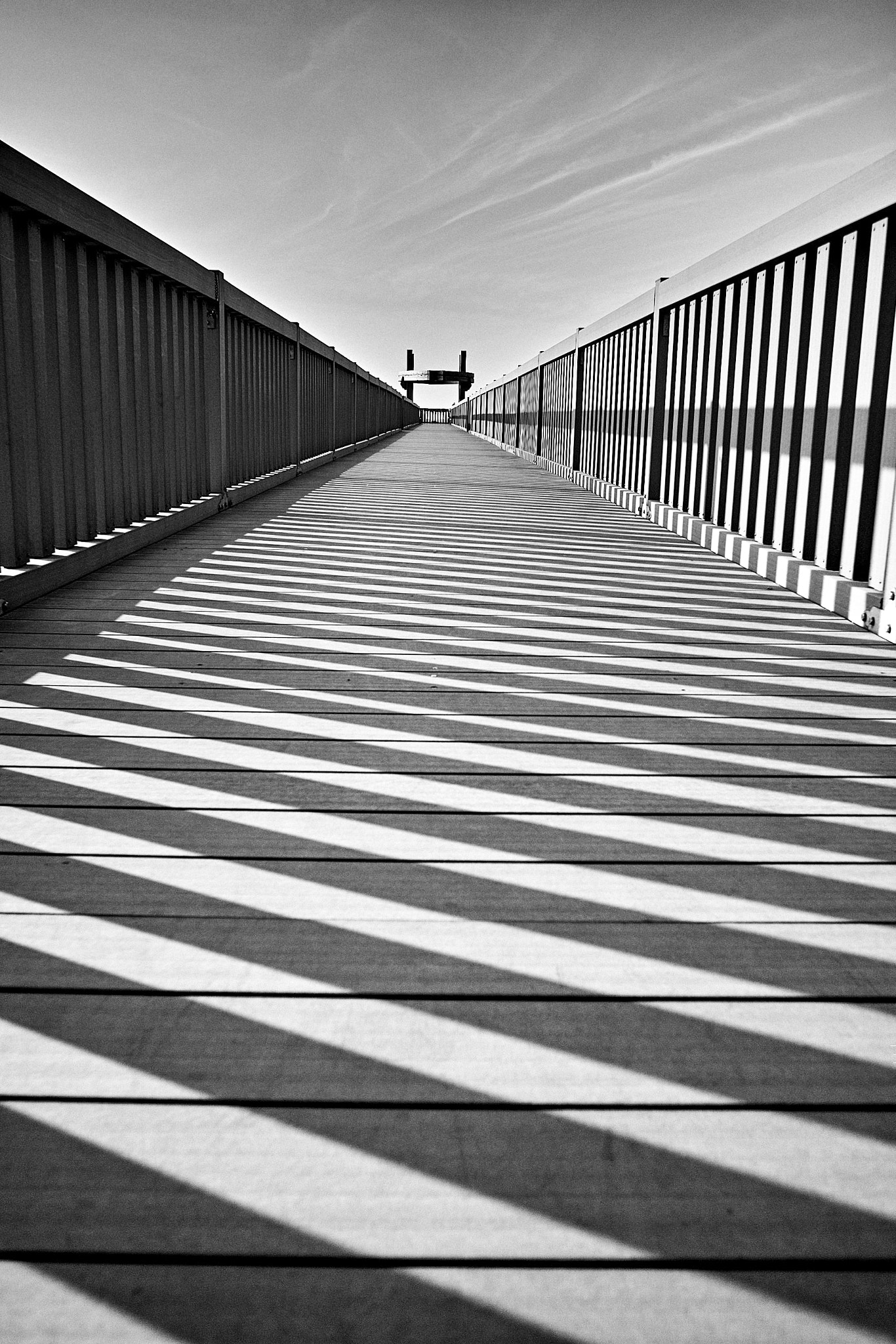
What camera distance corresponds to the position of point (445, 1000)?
948 millimetres

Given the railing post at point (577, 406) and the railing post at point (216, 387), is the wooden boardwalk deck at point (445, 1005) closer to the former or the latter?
the railing post at point (216, 387)

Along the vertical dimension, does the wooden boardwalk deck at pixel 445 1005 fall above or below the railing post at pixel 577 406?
below

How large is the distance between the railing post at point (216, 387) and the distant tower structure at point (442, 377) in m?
36.2

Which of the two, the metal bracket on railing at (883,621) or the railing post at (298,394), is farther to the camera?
the railing post at (298,394)

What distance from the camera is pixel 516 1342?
60 centimetres

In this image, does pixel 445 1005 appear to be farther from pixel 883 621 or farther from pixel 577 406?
pixel 577 406

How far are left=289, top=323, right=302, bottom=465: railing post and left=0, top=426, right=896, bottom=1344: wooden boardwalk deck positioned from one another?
562 centimetres

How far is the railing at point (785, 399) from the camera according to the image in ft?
8.56

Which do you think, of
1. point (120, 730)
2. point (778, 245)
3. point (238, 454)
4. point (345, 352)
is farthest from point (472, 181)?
point (120, 730)

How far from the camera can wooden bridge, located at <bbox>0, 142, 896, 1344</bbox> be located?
2.13ft

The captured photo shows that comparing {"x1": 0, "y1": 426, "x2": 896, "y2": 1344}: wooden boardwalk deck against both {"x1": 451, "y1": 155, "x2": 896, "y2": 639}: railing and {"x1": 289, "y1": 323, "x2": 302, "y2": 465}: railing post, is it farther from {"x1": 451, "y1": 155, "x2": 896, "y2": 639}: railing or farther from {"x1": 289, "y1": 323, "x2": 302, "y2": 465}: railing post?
{"x1": 289, "y1": 323, "x2": 302, "y2": 465}: railing post

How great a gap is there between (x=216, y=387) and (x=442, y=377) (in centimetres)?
3775

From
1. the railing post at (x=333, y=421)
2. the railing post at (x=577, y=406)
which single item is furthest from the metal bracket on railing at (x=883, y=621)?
the railing post at (x=333, y=421)

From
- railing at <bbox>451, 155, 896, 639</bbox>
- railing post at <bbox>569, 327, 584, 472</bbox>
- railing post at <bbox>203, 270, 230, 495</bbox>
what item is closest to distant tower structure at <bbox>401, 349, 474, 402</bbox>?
railing post at <bbox>569, 327, 584, 472</bbox>
